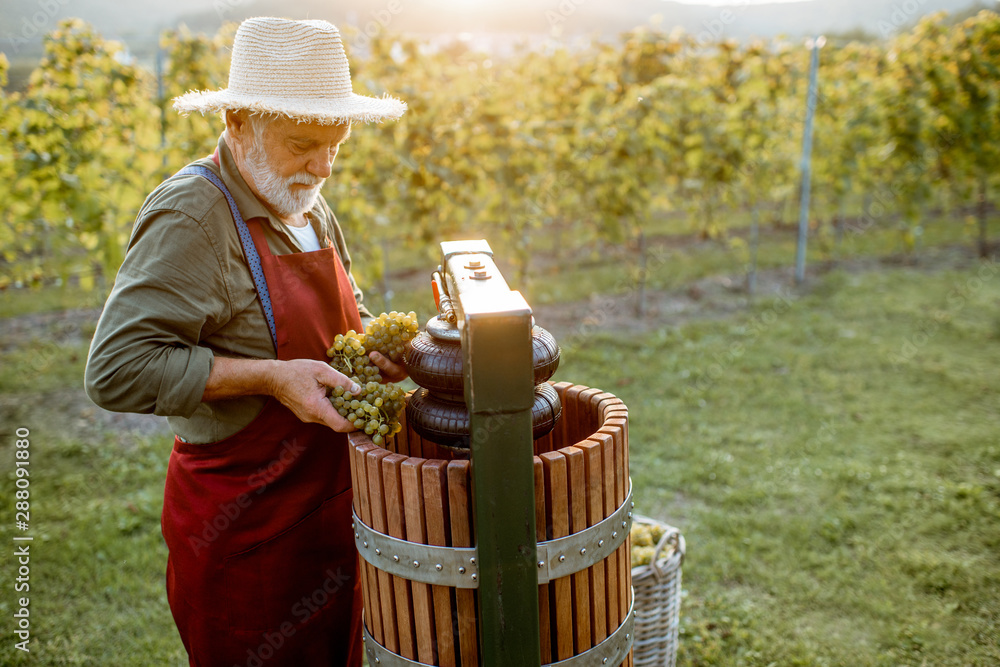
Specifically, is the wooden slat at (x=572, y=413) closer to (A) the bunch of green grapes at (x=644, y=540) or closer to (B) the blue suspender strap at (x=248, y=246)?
(A) the bunch of green grapes at (x=644, y=540)

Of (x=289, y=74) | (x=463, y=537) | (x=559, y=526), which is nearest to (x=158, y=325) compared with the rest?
(x=289, y=74)

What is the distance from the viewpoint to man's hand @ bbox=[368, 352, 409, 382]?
190cm

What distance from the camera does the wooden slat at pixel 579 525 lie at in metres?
1.58

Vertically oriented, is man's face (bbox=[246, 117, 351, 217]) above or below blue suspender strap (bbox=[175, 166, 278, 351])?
above

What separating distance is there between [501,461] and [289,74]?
1.16m

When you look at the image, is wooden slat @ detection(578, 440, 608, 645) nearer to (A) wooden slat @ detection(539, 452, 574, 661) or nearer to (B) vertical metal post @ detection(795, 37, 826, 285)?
(A) wooden slat @ detection(539, 452, 574, 661)

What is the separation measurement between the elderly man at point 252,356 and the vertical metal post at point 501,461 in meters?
0.44

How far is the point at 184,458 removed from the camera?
6.32 feet

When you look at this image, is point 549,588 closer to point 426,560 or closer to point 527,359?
point 426,560

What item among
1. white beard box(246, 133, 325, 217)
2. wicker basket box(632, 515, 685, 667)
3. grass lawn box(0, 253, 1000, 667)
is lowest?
grass lawn box(0, 253, 1000, 667)

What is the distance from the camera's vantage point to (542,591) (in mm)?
1608

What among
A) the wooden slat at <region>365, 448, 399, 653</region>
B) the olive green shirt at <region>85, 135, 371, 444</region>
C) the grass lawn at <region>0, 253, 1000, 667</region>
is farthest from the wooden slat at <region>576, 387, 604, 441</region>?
the grass lawn at <region>0, 253, 1000, 667</region>

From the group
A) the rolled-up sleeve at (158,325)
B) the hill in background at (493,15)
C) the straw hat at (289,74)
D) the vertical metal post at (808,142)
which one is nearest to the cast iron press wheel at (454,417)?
the rolled-up sleeve at (158,325)

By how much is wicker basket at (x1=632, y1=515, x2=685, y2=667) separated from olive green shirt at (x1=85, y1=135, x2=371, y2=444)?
151cm
